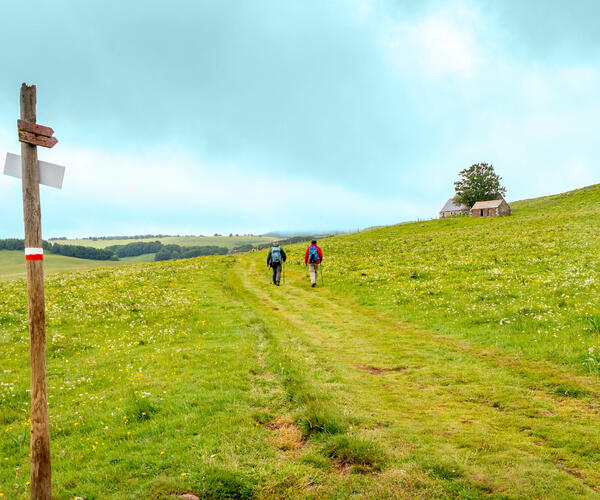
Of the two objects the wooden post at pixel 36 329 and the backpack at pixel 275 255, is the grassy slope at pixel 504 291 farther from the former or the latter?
the wooden post at pixel 36 329

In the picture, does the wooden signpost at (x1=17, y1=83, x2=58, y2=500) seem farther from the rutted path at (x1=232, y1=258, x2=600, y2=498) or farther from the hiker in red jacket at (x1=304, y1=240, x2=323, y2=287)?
the hiker in red jacket at (x1=304, y1=240, x2=323, y2=287)

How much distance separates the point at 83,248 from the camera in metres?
166

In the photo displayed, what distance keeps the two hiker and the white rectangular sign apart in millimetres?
22845

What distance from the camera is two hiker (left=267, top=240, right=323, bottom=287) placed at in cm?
2881

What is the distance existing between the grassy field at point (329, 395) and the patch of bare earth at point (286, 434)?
1.6 inches

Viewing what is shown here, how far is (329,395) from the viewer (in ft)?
31.6

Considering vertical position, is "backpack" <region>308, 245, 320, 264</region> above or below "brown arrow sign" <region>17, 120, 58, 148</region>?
below

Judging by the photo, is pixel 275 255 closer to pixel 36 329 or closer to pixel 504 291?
pixel 504 291

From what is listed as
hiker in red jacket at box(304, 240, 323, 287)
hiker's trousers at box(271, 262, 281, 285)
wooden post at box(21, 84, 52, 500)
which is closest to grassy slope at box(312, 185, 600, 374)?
hiker in red jacket at box(304, 240, 323, 287)

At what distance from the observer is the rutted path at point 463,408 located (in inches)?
248

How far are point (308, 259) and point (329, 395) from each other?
19.7 m

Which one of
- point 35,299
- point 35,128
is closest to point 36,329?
point 35,299

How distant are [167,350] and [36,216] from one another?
9329 millimetres

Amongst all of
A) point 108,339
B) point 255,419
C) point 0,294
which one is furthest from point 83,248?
point 255,419
